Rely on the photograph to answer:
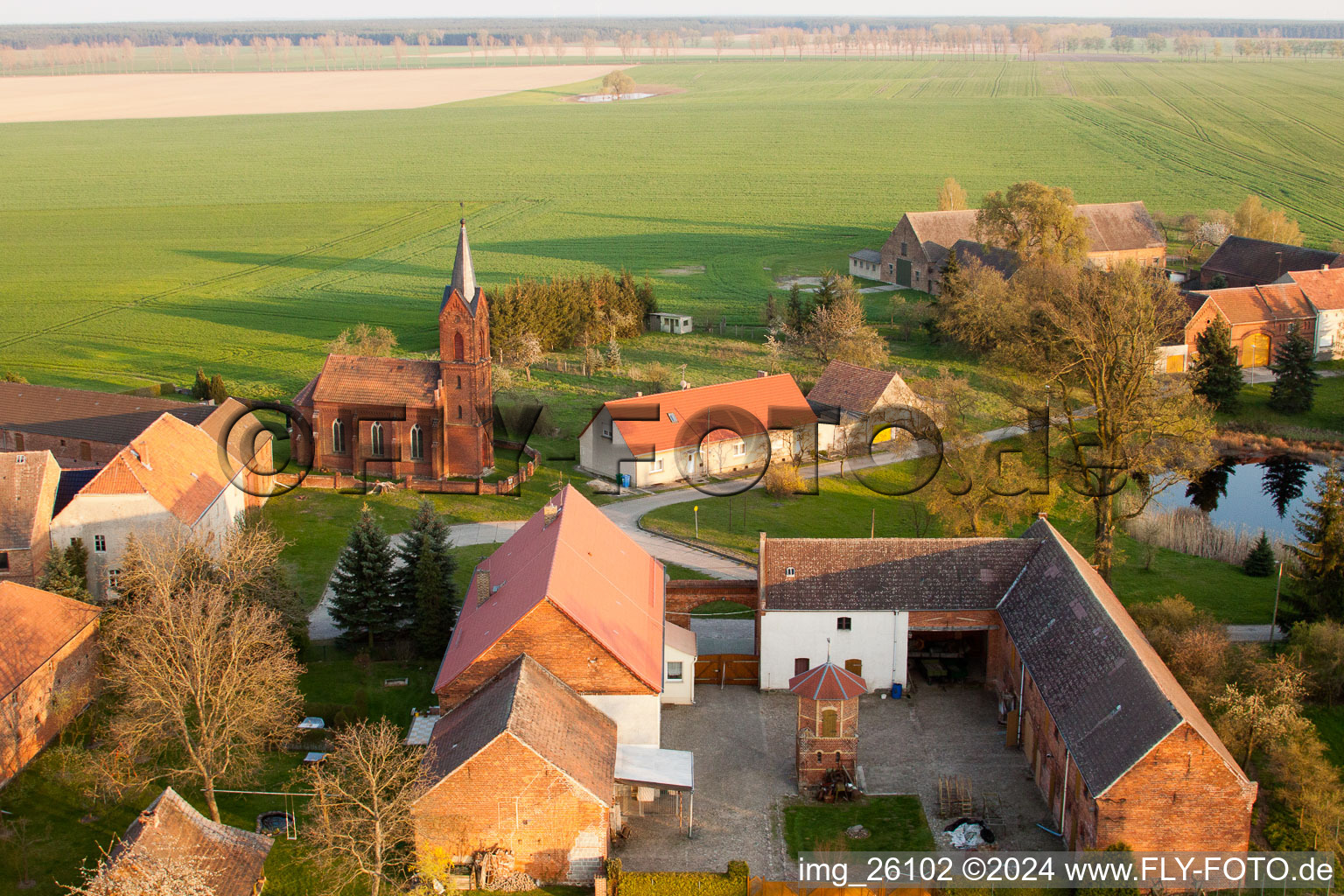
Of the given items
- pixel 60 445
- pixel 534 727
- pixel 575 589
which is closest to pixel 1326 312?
pixel 575 589

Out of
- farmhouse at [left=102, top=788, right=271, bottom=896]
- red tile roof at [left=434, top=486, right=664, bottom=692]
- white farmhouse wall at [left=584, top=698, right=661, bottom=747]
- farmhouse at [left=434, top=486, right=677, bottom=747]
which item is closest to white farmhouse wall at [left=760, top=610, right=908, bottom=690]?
farmhouse at [left=434, top=486, right=677, bottom=747]

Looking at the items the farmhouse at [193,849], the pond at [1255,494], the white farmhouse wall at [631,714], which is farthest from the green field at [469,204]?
the farmhouse at [193,849]

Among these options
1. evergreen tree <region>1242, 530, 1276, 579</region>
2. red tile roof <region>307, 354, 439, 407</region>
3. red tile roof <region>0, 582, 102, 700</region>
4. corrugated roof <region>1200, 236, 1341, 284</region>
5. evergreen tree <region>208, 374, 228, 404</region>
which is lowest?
evergreen tree <region>1242, 530, 1276, 579</region>

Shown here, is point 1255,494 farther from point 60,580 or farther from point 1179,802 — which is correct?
point 60,580

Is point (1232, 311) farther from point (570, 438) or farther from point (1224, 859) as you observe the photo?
point (1224, 859)

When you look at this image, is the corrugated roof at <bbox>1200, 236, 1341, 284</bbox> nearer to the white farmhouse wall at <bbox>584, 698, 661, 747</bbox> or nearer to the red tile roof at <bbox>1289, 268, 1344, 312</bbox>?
the red tile roof at <bbox>1289, 268, 1344, 312</bbox>
